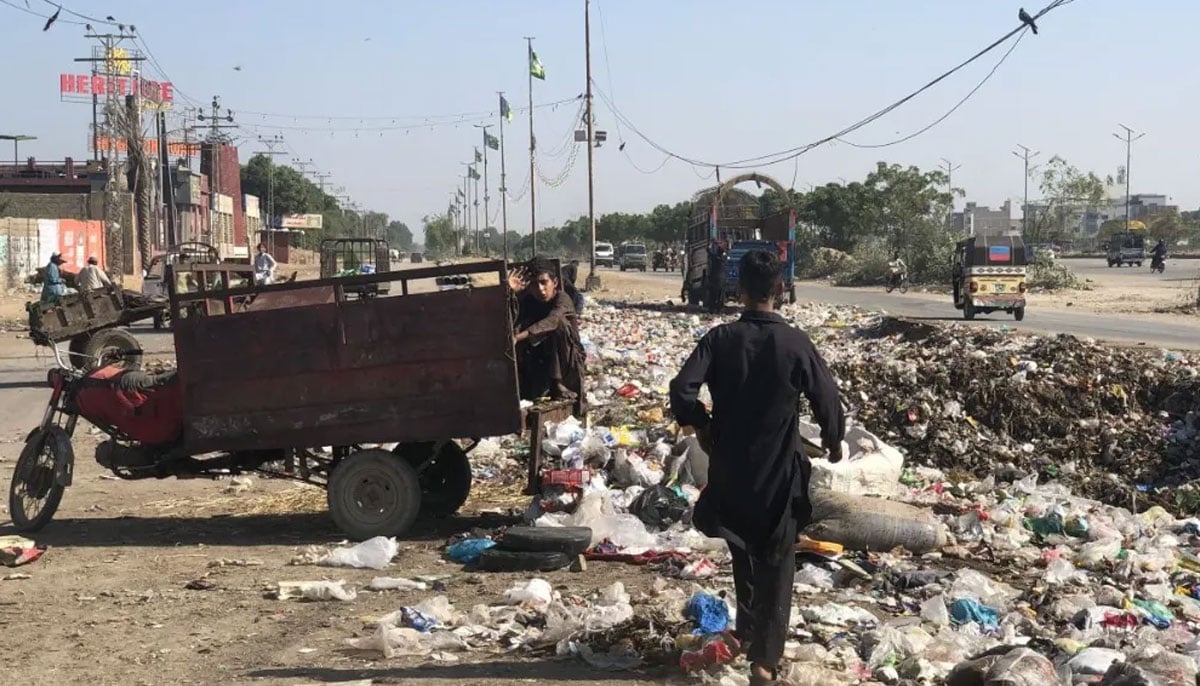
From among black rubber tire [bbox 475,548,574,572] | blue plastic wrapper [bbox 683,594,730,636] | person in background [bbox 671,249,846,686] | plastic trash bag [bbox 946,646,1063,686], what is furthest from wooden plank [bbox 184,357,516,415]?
plastic trash bag [bbox 946,646,1063,686]

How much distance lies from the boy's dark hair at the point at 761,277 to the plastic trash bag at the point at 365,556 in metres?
3.08

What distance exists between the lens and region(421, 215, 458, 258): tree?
15262 centimetres

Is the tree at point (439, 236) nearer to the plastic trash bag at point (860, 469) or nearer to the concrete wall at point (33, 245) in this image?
the concrete wall at point (33, 245)

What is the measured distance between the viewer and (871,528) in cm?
677

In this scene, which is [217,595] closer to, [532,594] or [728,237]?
[532,594]

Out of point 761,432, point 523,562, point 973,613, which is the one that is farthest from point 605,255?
point 761,432

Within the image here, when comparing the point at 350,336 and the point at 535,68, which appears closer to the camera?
the point at 350,336

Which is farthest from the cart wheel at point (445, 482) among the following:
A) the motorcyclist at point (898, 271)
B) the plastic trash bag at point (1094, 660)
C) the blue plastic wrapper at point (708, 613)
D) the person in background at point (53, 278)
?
the motorcyclist at point (898, 271)

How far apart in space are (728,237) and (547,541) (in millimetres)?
23684

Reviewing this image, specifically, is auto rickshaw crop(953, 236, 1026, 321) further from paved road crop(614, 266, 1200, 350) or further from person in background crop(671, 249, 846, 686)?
person in background crop(671, 249, 846, 686)

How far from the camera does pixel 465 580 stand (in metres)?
6.40

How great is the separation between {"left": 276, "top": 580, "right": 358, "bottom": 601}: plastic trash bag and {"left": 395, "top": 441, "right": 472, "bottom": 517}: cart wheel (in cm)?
182

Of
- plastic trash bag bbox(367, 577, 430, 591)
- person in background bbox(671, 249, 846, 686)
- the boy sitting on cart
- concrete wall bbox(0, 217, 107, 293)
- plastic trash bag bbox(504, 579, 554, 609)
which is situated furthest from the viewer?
concrete wall bbox(0, 217, 107, 293)

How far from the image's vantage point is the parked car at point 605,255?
241ft
